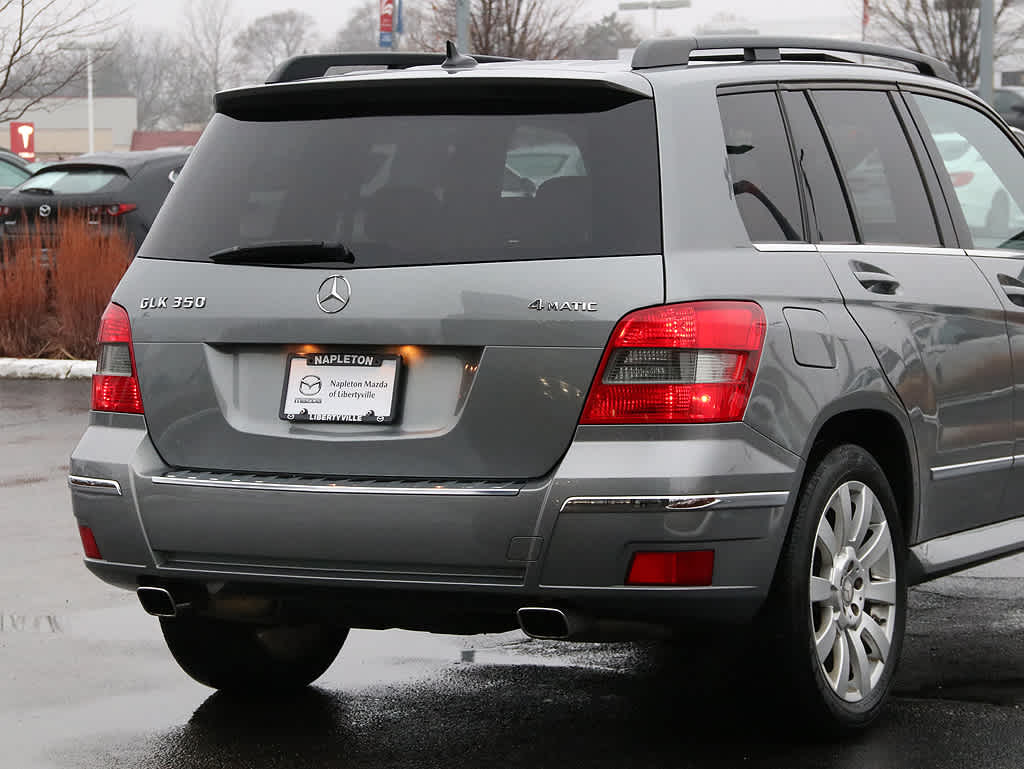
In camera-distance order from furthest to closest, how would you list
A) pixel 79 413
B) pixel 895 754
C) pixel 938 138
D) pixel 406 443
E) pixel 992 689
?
pixel 79 413 < pixel 938 138 < pixel 992 689 < pixel 895 754 < pixel 406 443

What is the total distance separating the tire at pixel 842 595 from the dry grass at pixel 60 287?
11083 mm

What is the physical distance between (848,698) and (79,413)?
8.68 m

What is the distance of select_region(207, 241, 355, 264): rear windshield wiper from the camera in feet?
15.0

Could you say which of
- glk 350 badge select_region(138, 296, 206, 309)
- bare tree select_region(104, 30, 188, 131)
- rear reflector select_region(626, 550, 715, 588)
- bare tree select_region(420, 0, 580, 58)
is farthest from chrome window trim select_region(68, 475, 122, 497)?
bare tree select_region(104, 30, 188, 131)

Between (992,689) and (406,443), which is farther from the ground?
(406,443)

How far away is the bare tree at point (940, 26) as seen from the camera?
47.6 meters

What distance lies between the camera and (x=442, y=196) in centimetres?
453

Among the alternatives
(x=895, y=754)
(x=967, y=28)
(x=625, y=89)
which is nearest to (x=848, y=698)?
(x=895, y=754)

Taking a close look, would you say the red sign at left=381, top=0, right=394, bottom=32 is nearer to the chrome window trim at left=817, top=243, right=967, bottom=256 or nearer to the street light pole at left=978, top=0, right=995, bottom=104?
the street light pole at left=978, top=0, right=995, bottom=104

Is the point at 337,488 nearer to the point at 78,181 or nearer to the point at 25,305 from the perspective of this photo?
the point at 25,305

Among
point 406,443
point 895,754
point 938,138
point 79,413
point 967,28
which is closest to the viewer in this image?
point 406,443

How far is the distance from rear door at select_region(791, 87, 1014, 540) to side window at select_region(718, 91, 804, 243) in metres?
0.14

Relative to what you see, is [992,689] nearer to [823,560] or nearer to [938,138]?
[823,560]

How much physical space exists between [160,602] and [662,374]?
A: 4.71ft
